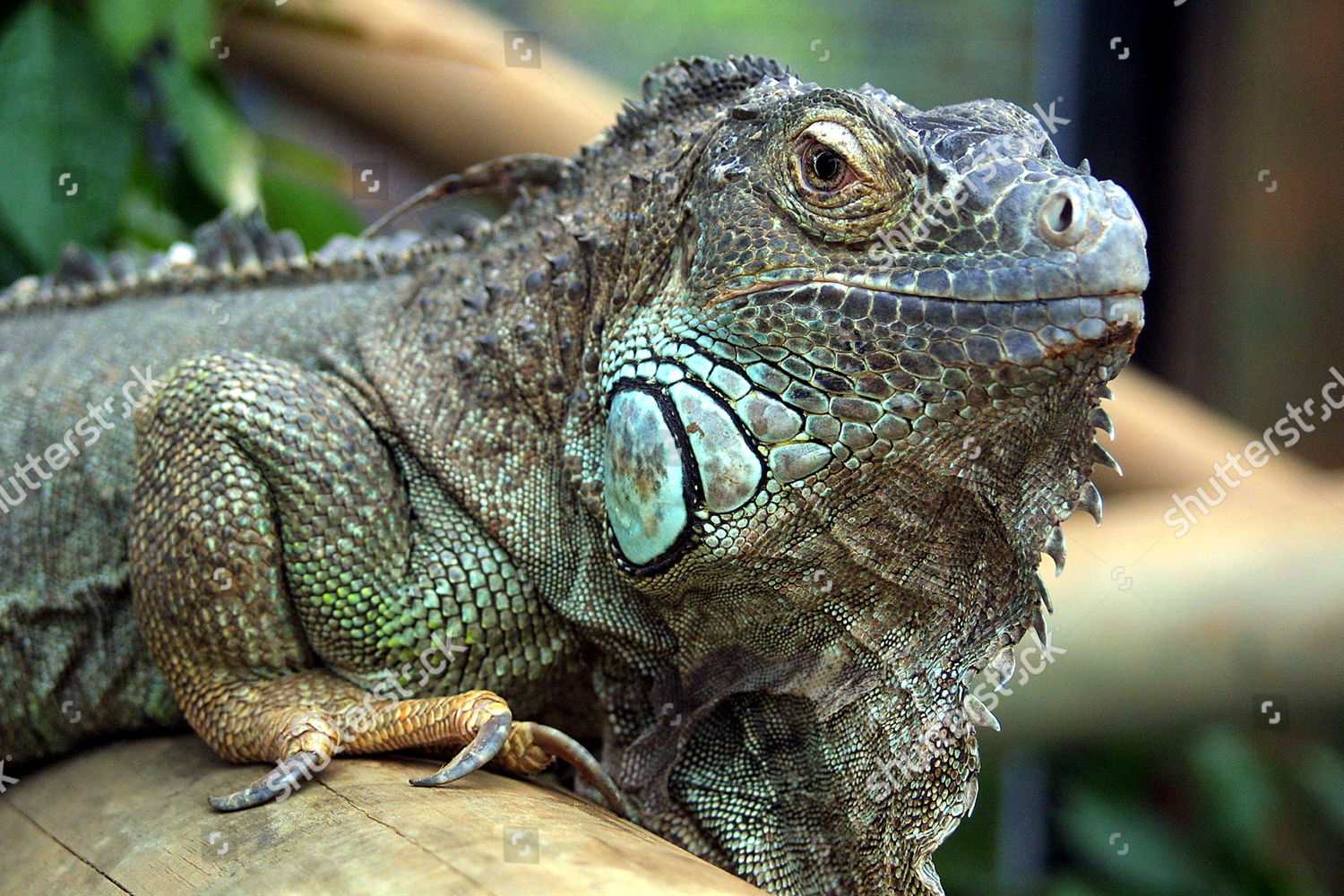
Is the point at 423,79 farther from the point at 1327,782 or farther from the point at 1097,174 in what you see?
the point at 1327,782

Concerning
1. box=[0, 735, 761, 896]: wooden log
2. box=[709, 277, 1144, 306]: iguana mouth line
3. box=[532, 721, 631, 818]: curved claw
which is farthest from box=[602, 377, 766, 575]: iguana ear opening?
box=[0, 735, 761, 896]: wooden log

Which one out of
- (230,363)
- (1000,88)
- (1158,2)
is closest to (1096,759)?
(1000,88)

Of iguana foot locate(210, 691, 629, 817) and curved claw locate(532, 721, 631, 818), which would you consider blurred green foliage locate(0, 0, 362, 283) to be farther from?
curved claw locate(532, 721, 631, 818)

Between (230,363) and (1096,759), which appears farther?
(1096,759)

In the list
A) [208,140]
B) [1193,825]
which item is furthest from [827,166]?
[1193,825]

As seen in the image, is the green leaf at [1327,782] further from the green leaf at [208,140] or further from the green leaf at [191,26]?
the green leaf at [191,26]

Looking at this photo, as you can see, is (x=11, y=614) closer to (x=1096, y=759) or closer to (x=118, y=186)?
(x=118, y=186)

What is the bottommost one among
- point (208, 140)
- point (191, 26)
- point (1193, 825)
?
point (1193, 825)
